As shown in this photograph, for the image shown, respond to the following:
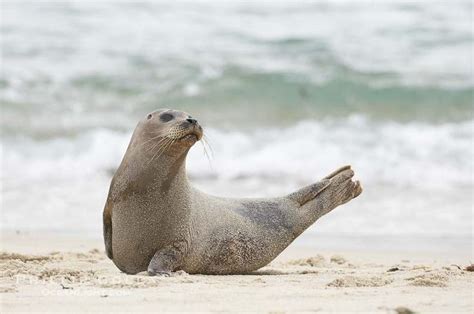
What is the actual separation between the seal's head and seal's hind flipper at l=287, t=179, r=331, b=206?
1.19 metres

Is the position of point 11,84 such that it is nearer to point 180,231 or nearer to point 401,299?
point 180,231

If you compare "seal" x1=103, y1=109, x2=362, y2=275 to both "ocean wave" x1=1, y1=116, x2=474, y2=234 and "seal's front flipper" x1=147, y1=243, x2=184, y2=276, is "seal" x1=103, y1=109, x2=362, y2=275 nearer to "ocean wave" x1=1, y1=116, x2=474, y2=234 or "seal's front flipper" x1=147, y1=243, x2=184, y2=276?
"seal's front flipper" x1=147, y1=243, x2=184, y2=276

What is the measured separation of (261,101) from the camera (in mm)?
16656

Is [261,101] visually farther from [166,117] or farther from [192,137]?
[192,137]

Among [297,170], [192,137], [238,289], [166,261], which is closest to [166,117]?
[192,137]

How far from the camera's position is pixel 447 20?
20.1 metres

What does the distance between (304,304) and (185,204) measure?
164 cm

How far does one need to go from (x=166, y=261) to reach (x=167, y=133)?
751 mm

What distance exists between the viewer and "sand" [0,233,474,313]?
4.61m

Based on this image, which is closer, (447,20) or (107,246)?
(107,246)

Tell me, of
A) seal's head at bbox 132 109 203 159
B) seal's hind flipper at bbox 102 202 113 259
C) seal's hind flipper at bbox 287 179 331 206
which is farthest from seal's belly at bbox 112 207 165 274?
seal's hind flipper at bbox 287 179 331 206

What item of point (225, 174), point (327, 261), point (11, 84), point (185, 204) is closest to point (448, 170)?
point (225, 174)

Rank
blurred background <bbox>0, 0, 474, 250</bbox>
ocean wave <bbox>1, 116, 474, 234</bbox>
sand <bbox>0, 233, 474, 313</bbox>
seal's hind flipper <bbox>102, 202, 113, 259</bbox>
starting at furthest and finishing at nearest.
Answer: blurred background <bbox>0, 0, 474, 250</bbox> < ocean wave <bbox>1, 116, 474, 234</bbox> < seal's hind flipper <bbox>102, 202, 113, 259</bbox> < sand <bbox>0, 233, 474, 313</bbox>

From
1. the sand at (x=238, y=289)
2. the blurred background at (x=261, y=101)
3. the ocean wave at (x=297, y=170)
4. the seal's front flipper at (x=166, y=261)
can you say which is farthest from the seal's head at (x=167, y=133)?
the ocean wave at (x=297, y=170)
